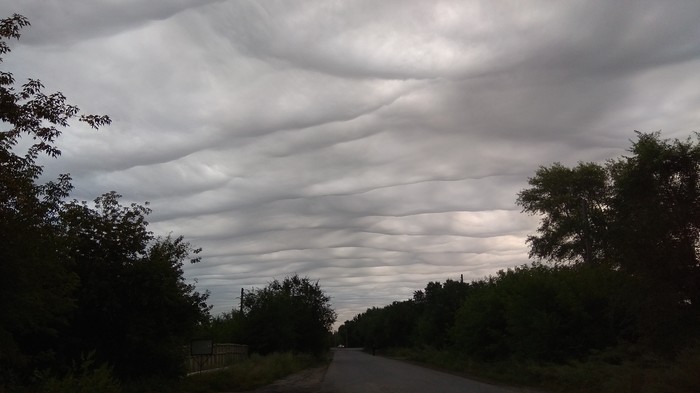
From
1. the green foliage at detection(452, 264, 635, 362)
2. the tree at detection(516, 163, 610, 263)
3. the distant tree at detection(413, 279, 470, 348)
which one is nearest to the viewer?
the green foliage at detection(452, 264, 635, 362)

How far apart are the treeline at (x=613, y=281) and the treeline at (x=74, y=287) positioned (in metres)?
17.3

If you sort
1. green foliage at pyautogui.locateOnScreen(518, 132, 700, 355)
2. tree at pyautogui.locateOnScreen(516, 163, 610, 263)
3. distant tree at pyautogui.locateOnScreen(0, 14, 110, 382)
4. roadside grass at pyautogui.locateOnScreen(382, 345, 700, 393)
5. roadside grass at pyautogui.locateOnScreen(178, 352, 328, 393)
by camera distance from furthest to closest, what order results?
tree at pyautogui.locateOnScreen(516, 163, 610, 263) → roadside grass at pyautogui.locateOnScreen(178, 352, 328, 393) → green foliage at pyautogui.locateOnScreen(518, 132, 700, 355) → roadside grass at pyautogui.locateOnScreen(382, 345, 700, 393) → distant tree at pyautogui.locateOnScreen(0, 14, 110, 382)

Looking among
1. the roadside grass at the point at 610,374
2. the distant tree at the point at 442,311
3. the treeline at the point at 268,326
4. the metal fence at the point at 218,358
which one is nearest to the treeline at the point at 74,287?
the metal fence at the point at 218,358

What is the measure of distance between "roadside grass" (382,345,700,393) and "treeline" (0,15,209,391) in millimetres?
14729

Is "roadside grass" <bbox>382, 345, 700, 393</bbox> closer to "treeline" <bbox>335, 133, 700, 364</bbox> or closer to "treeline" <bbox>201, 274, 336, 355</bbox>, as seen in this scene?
"treeline" <bbox>335, 133, 700, 364</bbox>

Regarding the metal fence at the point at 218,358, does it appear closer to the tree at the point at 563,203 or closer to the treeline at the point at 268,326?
the treeline at the point at 268,326

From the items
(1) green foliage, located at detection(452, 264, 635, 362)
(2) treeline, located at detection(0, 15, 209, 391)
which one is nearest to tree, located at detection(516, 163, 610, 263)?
(1) green foliage, located at detection(452, 264, 635, 362)

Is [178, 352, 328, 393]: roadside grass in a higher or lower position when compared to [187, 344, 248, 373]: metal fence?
lower

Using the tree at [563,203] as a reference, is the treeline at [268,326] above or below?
below

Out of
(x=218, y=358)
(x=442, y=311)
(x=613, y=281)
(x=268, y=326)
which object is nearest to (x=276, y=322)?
(x=268, y=326)

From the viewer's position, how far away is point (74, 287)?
623 inches

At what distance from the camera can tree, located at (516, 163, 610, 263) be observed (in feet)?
157

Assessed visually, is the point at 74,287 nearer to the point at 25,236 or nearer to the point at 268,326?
the point at 25,236

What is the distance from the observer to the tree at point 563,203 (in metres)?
47.9
